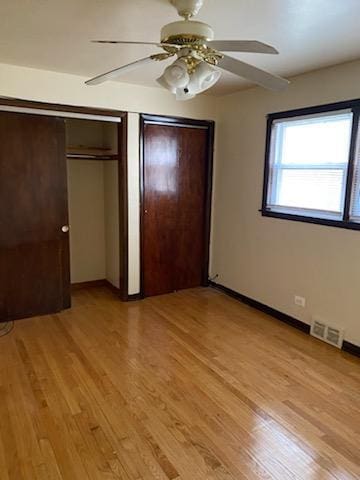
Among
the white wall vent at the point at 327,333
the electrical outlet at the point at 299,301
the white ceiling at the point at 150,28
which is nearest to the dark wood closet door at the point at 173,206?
the white ceiling at the point at 150,28

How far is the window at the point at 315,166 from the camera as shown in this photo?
298cm

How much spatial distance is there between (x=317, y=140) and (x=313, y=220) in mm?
734

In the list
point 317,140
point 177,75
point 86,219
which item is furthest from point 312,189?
point 86,219

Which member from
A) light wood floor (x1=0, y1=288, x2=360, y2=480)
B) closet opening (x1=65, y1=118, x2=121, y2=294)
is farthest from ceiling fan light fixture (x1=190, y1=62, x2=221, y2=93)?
closet opening (x1=65, y1=118, x2=121, y2=294)

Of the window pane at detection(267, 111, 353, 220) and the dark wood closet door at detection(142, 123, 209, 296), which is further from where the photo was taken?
the dark wood closet door at detection(142, 123, 209, 296)

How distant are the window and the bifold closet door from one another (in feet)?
7.18

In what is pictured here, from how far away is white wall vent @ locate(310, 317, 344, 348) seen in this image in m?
3.16

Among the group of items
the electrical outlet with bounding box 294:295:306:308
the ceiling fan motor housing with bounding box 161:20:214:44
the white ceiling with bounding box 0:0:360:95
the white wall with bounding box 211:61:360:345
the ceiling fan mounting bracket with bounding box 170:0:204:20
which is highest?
the white ceiling with bounding box 0:0:360:95

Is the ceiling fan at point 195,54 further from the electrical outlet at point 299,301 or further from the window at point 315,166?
the electrical outlet at point 299,301

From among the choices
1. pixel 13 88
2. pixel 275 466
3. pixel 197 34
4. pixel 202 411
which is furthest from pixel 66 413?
pixel 13 88

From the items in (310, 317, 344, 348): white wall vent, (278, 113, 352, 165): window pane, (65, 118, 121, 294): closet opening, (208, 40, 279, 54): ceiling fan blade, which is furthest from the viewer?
(65, 118, 121, 294): closet opening

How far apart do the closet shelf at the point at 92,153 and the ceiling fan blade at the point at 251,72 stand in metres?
2.37

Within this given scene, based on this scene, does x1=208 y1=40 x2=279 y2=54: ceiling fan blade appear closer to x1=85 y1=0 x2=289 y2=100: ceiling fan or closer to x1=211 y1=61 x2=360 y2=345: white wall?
x1=85 y1=0 x2=289 y2=100: ceiling fan

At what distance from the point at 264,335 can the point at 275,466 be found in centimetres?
158
